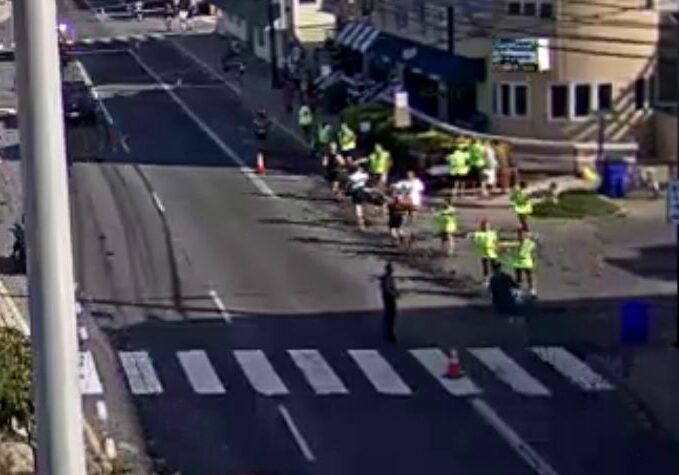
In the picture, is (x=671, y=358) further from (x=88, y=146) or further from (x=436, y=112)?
(x=88, y=146)

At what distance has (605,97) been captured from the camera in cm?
143

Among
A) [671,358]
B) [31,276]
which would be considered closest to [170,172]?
[31,276]

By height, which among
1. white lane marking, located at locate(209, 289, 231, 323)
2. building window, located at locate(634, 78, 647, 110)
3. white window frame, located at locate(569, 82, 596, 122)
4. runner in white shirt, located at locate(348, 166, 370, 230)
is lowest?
white lane marking, located at locate(209, 289, 231, 323)

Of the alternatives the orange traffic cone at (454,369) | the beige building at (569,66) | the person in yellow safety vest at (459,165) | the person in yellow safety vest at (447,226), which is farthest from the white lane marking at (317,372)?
the beige building at (569,66)

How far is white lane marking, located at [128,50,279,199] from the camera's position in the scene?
9.61 ft

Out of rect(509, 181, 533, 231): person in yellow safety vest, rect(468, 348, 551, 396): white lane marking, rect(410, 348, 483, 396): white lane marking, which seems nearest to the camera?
rect(509, 181, 533, 231): person in yellow safety vest

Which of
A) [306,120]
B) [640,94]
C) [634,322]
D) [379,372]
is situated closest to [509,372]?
[379,372]

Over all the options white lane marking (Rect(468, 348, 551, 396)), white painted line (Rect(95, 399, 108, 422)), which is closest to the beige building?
white lane marking (Rect(468, 348, 551, 396))

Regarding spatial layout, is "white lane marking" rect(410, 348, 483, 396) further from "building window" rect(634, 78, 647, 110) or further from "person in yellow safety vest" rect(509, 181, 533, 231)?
"building window" rect(634, 78, 647, 110)

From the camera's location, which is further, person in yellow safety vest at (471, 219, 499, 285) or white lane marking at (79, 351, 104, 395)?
white lane marking at (79, 351, 104, 395)

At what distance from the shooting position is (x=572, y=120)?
4.88 feet

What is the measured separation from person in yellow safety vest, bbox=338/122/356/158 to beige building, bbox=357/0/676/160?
0.46m

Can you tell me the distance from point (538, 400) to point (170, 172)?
753mm

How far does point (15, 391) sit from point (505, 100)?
159 centimetres
